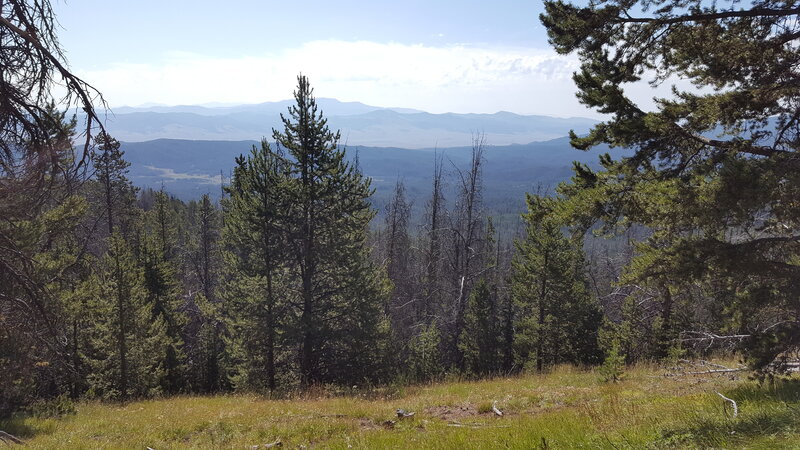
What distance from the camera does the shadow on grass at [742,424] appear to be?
→ 4.52m

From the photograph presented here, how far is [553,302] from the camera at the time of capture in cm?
2417

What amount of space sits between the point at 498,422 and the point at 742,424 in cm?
355

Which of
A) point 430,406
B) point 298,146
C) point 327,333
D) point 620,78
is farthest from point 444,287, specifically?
point 620,78

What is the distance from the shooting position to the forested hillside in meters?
5.75

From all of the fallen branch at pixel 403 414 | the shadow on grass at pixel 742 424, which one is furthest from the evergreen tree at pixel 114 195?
the shadow on grass at pixel 742 424

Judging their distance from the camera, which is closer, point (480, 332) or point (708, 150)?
point (708, 150)

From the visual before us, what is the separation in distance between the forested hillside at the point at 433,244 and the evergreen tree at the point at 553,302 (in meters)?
0.14

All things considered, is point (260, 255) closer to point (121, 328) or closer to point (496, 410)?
point (121, 328)

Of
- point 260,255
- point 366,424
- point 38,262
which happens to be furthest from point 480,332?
point 38,262

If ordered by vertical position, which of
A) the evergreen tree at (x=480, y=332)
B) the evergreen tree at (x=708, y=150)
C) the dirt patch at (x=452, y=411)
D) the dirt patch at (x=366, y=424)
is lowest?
the evergreen tree at (x=480, y=332)

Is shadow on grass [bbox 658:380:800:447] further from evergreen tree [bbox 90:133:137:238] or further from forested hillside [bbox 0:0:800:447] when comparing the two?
evergreen tree [bbox 90:133:137:238]

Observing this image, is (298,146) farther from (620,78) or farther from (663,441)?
(663,441)

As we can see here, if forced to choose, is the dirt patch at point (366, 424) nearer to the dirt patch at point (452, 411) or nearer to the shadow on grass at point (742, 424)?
the dirt patch at point (452, 411)

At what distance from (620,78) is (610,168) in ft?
5.34
